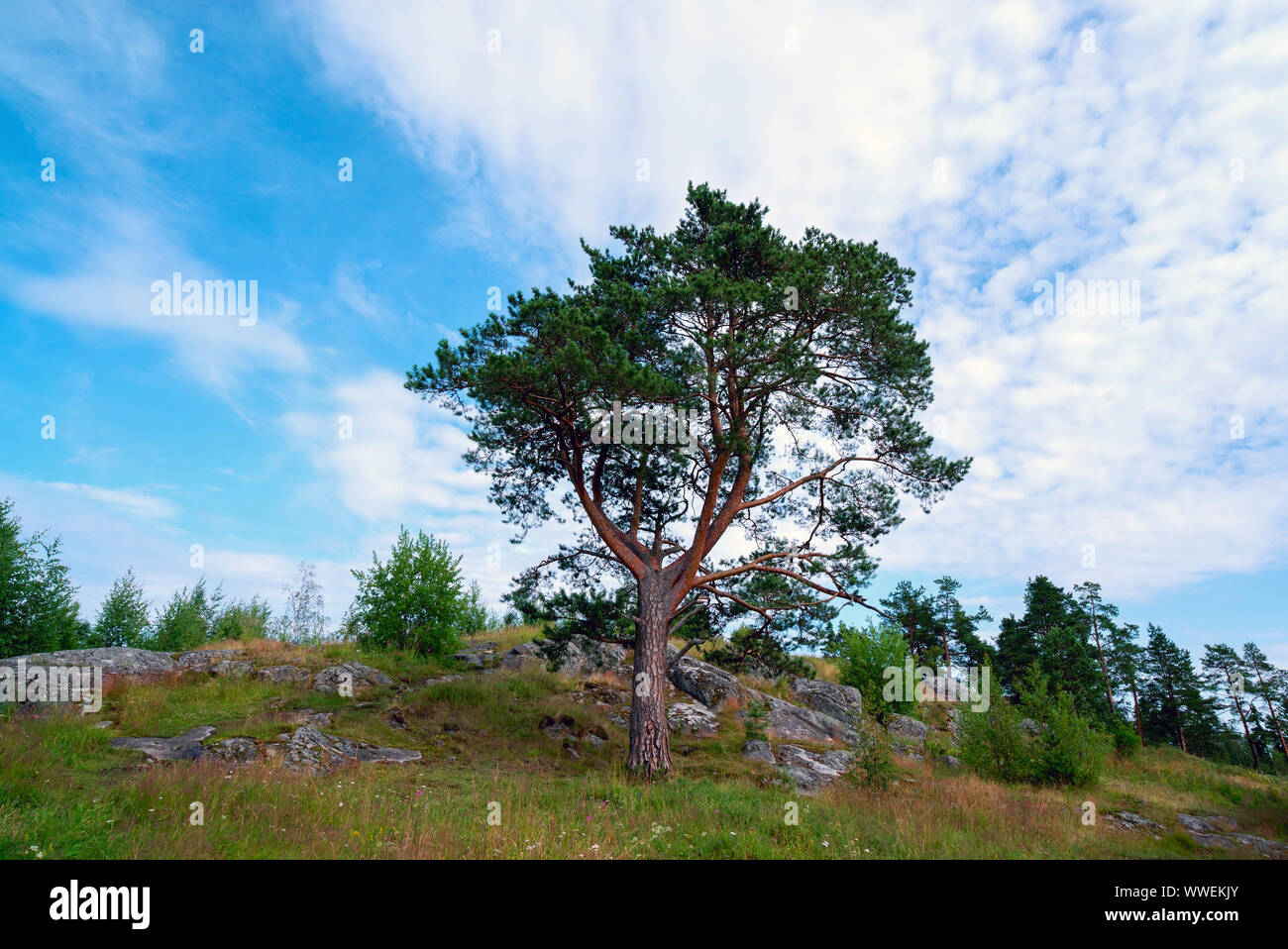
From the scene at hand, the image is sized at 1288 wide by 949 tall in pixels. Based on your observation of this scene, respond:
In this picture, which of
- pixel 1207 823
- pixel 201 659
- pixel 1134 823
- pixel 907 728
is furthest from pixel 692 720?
pixel 1207 823

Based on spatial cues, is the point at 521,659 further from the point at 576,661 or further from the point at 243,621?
the point at 243,621

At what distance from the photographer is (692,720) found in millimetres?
20703

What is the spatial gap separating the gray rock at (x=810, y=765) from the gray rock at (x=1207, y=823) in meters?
11.1

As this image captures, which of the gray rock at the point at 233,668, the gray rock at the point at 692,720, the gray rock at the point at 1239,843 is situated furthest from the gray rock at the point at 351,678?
the gray rock at the point at 1239,843

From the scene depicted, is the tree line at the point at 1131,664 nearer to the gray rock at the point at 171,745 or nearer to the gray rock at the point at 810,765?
the gray rock at the point at 810,765

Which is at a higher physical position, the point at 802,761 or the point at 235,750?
the point at 235,750

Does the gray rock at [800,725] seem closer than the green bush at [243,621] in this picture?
Yes

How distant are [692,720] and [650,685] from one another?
25.6 feet

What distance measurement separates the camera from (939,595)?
47375mm

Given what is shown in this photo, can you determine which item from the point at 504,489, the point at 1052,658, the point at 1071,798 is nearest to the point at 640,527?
the point at 504,489

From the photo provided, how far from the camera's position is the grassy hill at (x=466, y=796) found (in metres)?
6.81

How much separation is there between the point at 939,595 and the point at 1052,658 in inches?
407

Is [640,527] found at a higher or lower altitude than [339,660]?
higher
